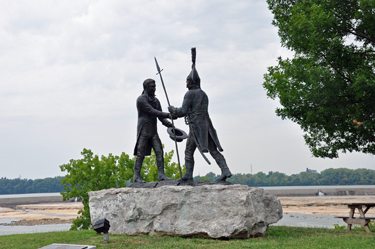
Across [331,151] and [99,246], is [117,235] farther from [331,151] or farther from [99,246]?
[331,151]

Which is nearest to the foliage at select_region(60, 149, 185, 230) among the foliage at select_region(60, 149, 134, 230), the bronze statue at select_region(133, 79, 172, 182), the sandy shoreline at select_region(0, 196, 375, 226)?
the foliage at select_region(60, 149, 134, 230)

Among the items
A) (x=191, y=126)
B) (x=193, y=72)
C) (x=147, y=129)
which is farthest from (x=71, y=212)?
(x=193, y=72)

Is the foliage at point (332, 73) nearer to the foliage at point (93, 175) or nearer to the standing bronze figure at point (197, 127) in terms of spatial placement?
the standing bronze figure at point (197, 127)

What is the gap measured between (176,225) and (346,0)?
27.6 feet

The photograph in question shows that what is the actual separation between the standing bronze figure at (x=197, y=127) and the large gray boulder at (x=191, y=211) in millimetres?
706

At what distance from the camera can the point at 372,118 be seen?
10875mm

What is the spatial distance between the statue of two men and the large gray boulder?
0.67 metres

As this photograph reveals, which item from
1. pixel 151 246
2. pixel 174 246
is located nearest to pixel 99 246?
pixel 151 246

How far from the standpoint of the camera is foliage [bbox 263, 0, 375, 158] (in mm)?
10094

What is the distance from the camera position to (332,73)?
11031 mm

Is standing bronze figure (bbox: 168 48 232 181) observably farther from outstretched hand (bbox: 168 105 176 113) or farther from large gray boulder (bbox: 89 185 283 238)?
large gray boulder (bbox: 89 185 283 238)

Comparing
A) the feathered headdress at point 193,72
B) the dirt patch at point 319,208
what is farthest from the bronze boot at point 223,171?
the dirt patch at point 319,208

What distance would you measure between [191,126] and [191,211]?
6.88 feet

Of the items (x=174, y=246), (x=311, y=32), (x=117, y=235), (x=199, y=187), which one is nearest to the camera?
(x=174, y=246)
